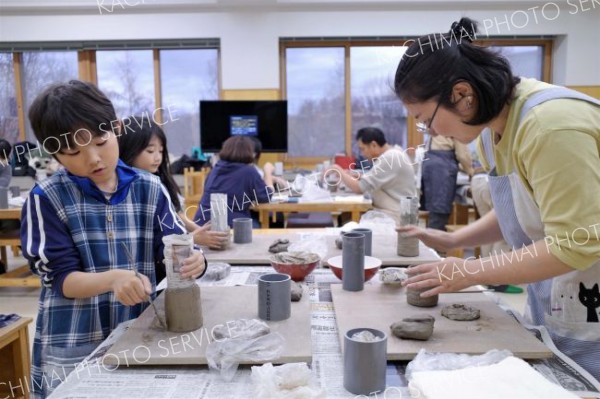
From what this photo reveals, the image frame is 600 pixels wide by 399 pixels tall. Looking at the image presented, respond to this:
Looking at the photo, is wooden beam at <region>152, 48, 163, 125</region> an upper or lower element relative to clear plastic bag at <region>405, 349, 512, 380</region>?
upper

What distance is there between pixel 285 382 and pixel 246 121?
203 inches

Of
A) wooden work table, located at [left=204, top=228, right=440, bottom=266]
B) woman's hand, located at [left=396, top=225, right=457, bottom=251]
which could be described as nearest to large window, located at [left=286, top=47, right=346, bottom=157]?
wooden work table, located at [left=204, top=228, right=440, bottom=266]

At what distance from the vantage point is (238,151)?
348 centimetres

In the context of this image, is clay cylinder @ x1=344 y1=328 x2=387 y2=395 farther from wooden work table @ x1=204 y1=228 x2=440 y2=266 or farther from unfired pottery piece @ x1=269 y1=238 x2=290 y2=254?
unfired pottery piece @ x1=269 y1=238 x2=290 y2=254

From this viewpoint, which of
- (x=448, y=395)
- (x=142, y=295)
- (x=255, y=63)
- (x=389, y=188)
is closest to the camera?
(x=448, y=395)

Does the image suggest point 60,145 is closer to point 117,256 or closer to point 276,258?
point 117,256

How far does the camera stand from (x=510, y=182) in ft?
4.04

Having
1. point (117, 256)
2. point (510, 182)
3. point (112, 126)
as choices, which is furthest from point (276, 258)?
point (510, 182)

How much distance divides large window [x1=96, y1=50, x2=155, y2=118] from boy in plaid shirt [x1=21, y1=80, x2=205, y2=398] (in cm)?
525

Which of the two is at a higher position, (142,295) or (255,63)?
(255,63)

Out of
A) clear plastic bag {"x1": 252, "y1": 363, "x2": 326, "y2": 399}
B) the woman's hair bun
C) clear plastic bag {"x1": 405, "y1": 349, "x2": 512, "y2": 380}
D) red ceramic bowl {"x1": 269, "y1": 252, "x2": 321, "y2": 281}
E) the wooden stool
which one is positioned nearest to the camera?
clear plastic bag {"x1": 252, "y1": 363, "x2": 326, "y2": 399}

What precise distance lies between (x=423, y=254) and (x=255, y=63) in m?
4.64

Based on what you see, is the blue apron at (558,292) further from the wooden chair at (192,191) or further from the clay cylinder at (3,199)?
the clay cylinder at (3,199)

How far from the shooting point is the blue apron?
3.64 feet
